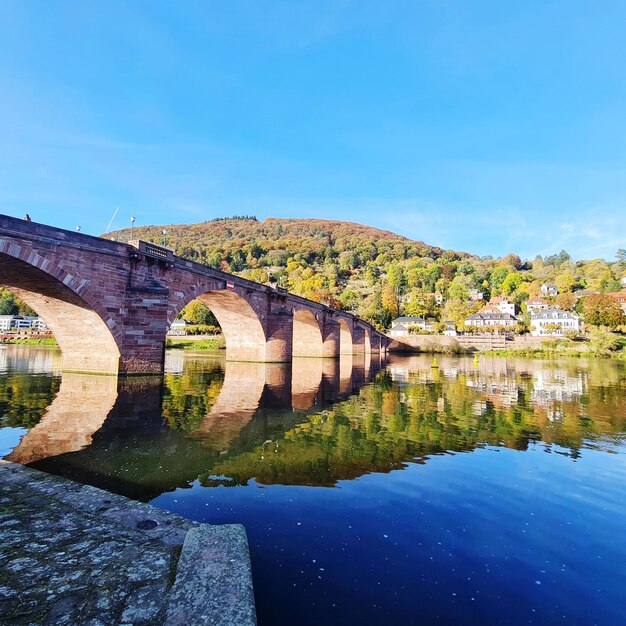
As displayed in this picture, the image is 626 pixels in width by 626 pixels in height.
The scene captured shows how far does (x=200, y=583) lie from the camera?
260 cm

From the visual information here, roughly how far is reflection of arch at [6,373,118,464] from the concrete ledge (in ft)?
16.7

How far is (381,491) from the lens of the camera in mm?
5824

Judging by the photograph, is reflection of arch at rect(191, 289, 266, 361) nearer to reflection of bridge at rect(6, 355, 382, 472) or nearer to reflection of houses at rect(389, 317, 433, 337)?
reflection of bridge at rect(6, 355, 382, 472)

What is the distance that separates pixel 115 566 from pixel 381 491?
155 inches

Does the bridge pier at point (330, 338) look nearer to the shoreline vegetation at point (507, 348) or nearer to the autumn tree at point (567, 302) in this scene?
the shoreline vegetation at point (507, 348)

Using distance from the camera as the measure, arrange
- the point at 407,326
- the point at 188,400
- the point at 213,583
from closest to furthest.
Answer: the point at 213,583 < the point at 188,400 < the point at 407,326

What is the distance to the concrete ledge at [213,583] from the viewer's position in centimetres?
228

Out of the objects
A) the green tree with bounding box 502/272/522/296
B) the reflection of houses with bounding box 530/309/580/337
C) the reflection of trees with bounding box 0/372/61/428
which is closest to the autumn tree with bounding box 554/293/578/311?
the reflection of houses with bounding box 530/309/580/337

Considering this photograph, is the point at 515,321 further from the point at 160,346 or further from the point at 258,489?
the point at 258,489

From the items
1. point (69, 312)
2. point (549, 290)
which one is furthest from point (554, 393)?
point (549, 290)

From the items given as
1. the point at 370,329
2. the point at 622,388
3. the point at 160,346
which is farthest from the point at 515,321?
the point at 160,346

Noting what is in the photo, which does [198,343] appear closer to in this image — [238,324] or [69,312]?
[238,324]

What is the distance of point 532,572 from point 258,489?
357cm

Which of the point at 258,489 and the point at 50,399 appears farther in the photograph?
the point at 50,399
